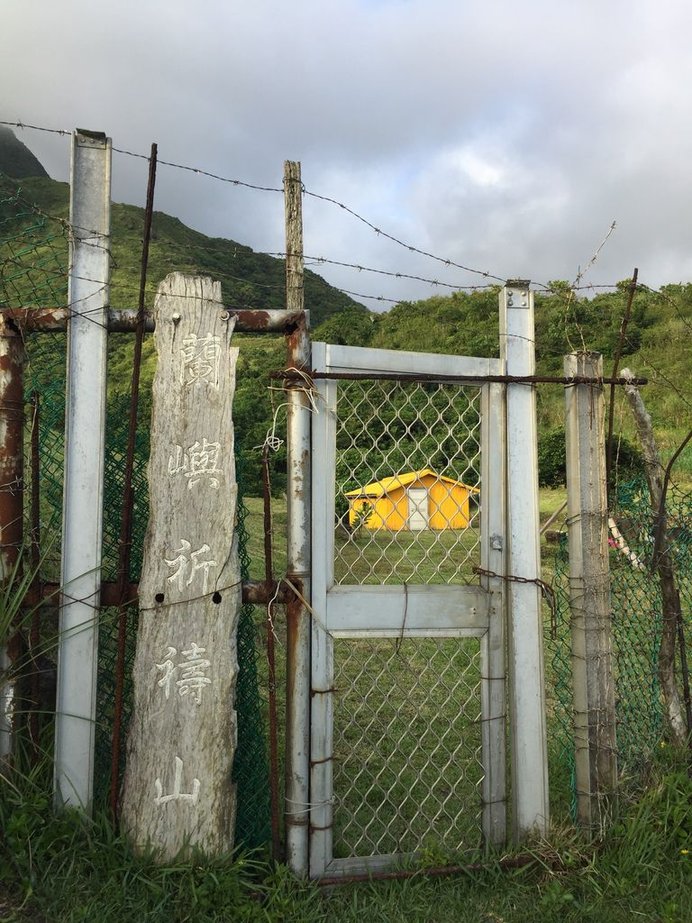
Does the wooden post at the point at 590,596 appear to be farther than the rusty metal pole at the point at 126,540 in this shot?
Result: Yes

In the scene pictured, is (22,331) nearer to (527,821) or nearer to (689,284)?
(527,821)

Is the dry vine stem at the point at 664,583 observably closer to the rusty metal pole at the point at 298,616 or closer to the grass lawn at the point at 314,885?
the grass lawn at the point at 314,885

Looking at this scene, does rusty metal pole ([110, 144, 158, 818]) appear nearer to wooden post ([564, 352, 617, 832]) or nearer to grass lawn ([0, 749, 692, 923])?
grass lawn ([0, 749, 692, 923])

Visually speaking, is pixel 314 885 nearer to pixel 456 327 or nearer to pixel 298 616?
pixel 298 616

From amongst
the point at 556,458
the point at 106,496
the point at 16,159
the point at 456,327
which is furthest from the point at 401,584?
the point at 16,159

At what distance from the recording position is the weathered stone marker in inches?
91.2

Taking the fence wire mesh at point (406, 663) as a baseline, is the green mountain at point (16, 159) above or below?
above

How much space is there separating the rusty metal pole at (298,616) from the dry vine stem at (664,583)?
1.42m

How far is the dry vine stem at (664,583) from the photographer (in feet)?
9.71

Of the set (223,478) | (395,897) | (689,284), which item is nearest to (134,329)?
(223,478)

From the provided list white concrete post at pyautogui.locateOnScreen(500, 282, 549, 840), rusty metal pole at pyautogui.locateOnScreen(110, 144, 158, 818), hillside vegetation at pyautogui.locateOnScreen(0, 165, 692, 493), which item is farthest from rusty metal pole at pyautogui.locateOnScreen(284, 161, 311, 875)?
hillside vegetation at pyautogui.locateOnScreen(0, 165, 692, 493)

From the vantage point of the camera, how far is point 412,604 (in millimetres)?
2533

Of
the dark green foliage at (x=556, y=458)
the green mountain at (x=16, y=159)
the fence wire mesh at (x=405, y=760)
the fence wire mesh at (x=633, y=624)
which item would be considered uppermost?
the green mountain at (x=16, y=159)

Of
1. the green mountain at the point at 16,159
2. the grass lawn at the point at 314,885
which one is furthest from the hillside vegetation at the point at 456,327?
the green mountain at the point at 16,159
